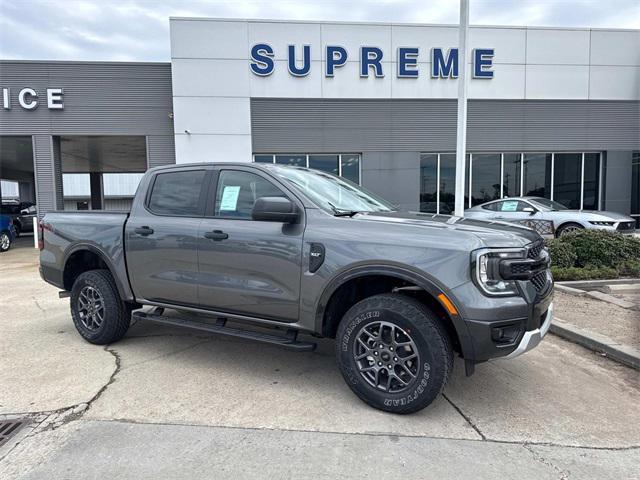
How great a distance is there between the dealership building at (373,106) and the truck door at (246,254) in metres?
11.6

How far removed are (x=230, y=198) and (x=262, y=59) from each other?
12.5 meters

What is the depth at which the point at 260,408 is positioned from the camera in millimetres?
3350

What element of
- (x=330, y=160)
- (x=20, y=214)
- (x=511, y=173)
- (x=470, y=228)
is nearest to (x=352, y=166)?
(x=330, y=160)

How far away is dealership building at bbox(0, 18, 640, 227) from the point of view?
1506 centimetres

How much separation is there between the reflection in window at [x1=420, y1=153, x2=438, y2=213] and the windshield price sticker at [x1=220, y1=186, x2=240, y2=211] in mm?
12811

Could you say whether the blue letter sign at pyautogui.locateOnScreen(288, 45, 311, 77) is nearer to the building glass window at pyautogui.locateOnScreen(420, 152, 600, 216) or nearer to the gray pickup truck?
the building glass window at pyautogui.locateOnScreen(420, 152, 600, 216)

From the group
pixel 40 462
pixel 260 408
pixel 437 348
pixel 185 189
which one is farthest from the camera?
pixel 185 189

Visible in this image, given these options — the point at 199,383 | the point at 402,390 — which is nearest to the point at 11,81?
the point at 199,383

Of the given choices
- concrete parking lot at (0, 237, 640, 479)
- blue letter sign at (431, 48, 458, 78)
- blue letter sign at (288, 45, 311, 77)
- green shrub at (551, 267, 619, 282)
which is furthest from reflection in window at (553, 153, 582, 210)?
concrete parking lot at (0, 237, 640, 479)

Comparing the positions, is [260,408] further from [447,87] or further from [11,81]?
[11,81]

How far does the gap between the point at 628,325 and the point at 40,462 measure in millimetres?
6013

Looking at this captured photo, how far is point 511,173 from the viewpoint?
1636 centimetres

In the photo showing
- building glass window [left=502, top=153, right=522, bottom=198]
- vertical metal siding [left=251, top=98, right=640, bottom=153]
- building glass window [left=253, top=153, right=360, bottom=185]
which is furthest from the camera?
building glass window [left=502, top=153, right=522, bottom=198]

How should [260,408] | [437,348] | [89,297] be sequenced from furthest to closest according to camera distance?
1. [89,297]
2. [260,408]
3. [437,348]
